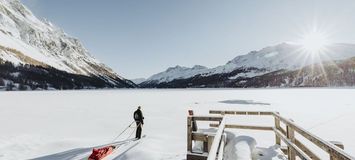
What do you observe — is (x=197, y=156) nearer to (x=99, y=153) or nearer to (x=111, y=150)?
(x=99, y=153)

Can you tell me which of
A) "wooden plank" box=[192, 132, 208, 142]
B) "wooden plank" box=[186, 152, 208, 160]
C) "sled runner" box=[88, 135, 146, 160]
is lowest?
"sled runner" box=[88, 135, 146, 160]

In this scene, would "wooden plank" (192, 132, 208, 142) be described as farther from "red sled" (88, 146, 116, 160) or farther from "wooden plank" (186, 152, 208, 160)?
"red sled" (88, 146, 116, 160)

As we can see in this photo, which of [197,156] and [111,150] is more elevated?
[197,156]

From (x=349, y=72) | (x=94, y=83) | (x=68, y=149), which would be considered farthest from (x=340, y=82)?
(x=68, y=149)

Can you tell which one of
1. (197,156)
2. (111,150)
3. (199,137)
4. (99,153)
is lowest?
(111,150)

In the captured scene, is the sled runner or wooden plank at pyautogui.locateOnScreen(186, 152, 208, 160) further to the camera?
the sled runner

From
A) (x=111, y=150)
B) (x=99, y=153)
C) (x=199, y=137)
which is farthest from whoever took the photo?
(x=111, y=150)

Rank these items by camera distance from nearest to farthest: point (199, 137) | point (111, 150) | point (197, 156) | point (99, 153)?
point (197, 156)
point (199, 137)
point (99, 153)
point (111, 150)

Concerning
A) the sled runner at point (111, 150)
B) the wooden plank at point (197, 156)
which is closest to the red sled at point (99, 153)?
the sled runner at point (111, 150)

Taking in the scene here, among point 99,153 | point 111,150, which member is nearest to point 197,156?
point 99,153

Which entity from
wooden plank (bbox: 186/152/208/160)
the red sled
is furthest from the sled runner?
wooden plank (bbox: 186/152/208/160)

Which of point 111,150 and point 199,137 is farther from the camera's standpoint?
point 111,150

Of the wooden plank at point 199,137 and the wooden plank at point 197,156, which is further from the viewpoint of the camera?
the wooden plank at point 199,137

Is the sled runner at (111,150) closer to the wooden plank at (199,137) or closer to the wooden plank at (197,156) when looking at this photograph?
the wooden plank at (197,156)
